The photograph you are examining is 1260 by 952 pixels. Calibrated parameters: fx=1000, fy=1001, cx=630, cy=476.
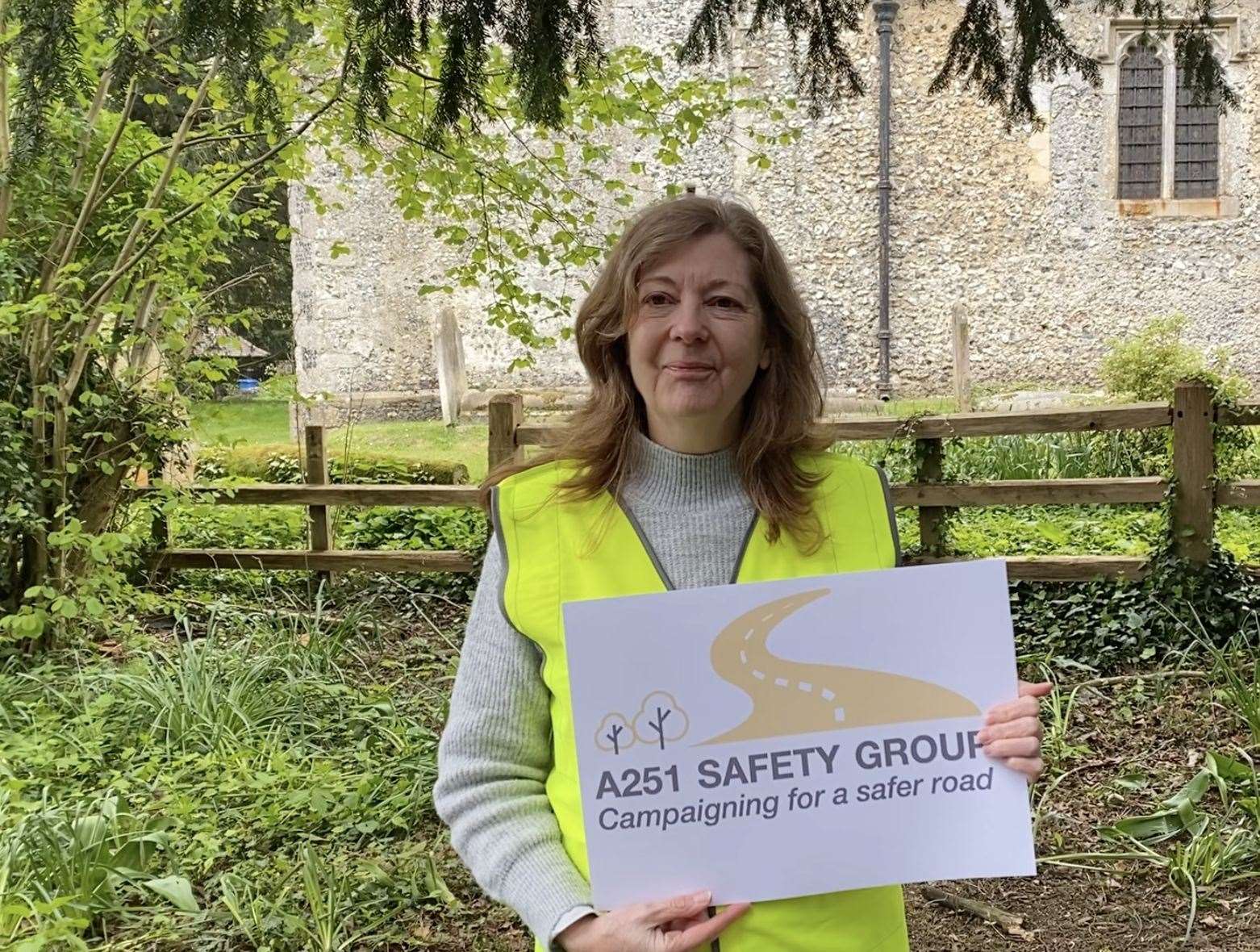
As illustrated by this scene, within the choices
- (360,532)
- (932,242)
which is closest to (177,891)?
(360,532)

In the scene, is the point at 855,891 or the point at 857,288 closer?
the point at 855,891

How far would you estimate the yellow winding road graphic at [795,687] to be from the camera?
1180 millimetres

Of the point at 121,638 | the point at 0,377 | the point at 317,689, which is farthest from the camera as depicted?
the point at 121,638

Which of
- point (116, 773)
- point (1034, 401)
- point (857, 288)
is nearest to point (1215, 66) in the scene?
point (116, 773)

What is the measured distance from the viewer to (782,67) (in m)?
14.6

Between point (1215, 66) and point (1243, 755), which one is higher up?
point (1215, 66)

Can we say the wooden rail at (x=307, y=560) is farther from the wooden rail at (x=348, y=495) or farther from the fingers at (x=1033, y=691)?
the fingers at (x=1033, y=691)

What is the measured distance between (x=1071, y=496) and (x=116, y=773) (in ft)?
14.7

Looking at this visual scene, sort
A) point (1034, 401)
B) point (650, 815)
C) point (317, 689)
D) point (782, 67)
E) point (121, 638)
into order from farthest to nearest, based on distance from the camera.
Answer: point (782, 67), point (1034, 401), point (121, 638), point (317, 689), point (650, 815)

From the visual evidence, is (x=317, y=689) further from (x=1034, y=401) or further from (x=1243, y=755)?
(x=1034, y=401)

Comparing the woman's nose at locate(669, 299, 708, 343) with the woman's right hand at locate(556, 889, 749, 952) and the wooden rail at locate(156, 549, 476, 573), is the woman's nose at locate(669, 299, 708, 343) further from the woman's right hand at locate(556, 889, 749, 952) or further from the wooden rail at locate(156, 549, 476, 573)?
the wooden rail at locate(156, 549, 476, 573)

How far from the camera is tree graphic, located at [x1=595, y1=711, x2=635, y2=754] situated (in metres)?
1.16

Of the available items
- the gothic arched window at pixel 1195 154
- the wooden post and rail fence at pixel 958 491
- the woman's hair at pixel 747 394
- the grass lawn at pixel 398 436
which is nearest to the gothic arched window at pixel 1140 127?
the gothic arched window at pixel 1195 154

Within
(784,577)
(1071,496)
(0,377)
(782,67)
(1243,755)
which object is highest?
(782,67)
